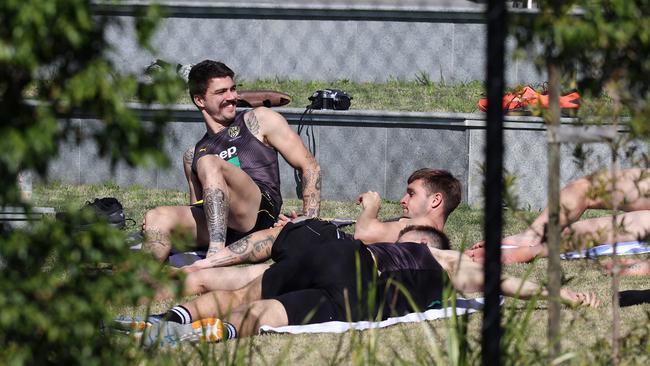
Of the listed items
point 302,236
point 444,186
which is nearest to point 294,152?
point 444,186

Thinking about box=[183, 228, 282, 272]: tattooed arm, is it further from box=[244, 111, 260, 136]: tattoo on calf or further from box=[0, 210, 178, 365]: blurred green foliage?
box=[0, 210, 178, 365]: blurred green foliage

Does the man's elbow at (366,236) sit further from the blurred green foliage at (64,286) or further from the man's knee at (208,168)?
the blurred green foliage at (64,286)

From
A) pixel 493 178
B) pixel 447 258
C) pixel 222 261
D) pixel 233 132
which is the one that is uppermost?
pixel 233 132

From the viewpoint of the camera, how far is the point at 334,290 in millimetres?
4711

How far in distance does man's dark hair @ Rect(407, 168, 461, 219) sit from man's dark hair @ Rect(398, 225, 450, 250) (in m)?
0.30

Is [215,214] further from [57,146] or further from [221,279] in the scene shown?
[57,146]

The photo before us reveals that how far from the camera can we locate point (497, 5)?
2.89 meters

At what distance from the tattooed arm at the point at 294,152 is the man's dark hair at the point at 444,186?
91 cm

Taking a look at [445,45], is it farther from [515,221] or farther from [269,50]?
[515,221]

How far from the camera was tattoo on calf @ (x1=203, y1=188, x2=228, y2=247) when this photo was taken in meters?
6.31

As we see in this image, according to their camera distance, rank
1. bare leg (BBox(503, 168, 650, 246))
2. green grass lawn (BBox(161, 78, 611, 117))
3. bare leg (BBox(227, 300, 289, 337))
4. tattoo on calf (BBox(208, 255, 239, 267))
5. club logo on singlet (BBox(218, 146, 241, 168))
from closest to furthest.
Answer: bare leg (BBox(503, 168, 650, 246)), bare leg (BBox(227, 300, 289, 337)), tattoo on calf (BBox(208, 255, 239, 267)), club logo on singlet (BBox(218, 146, 241, 168)), green grass lawn (BBox(161, 78, 611, 117))

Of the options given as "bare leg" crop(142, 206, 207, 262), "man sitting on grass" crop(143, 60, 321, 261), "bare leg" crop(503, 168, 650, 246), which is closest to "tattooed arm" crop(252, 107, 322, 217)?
"man sitting on grass" crop(143, 60, 321, 261)

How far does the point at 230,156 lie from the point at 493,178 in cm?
415

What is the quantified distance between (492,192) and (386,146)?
562 centimetres
